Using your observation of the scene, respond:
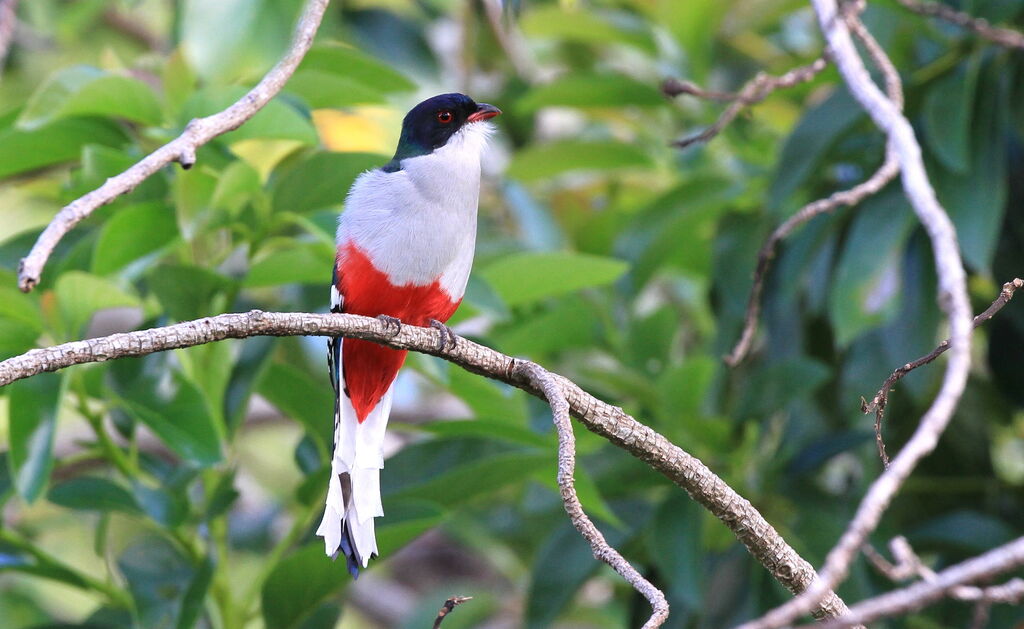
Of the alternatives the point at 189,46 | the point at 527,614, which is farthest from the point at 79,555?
the point at 189,46

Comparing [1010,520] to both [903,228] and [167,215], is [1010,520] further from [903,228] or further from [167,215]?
[167,215]

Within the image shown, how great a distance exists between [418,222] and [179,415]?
2.56 feet

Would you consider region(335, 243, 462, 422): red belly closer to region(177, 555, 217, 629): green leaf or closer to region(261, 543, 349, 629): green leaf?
region(261, 543, 349, 629): green leaf

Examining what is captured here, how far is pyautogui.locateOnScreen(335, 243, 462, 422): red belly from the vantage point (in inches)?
116

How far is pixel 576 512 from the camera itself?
1.74 metres

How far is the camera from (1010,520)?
421 cm

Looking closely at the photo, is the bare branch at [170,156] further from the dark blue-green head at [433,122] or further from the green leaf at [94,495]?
the green leaf at [94,495]

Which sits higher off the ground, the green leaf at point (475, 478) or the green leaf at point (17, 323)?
the green leaf at point (17, 323)

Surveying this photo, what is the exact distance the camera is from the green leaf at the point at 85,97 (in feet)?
9.84

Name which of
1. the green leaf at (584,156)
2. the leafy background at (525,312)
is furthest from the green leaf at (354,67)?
the green leaf at (584,156)

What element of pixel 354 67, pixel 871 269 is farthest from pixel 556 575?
pixel 354 67

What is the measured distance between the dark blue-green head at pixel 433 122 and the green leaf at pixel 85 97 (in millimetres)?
758

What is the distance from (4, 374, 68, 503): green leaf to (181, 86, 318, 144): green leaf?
785mm

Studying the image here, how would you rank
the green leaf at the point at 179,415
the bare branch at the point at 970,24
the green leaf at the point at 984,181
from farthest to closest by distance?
1. the green leaf at the point at 984,181
2. the green leaf at the point at 179,415
3. the bare branch at the point at 970,24
